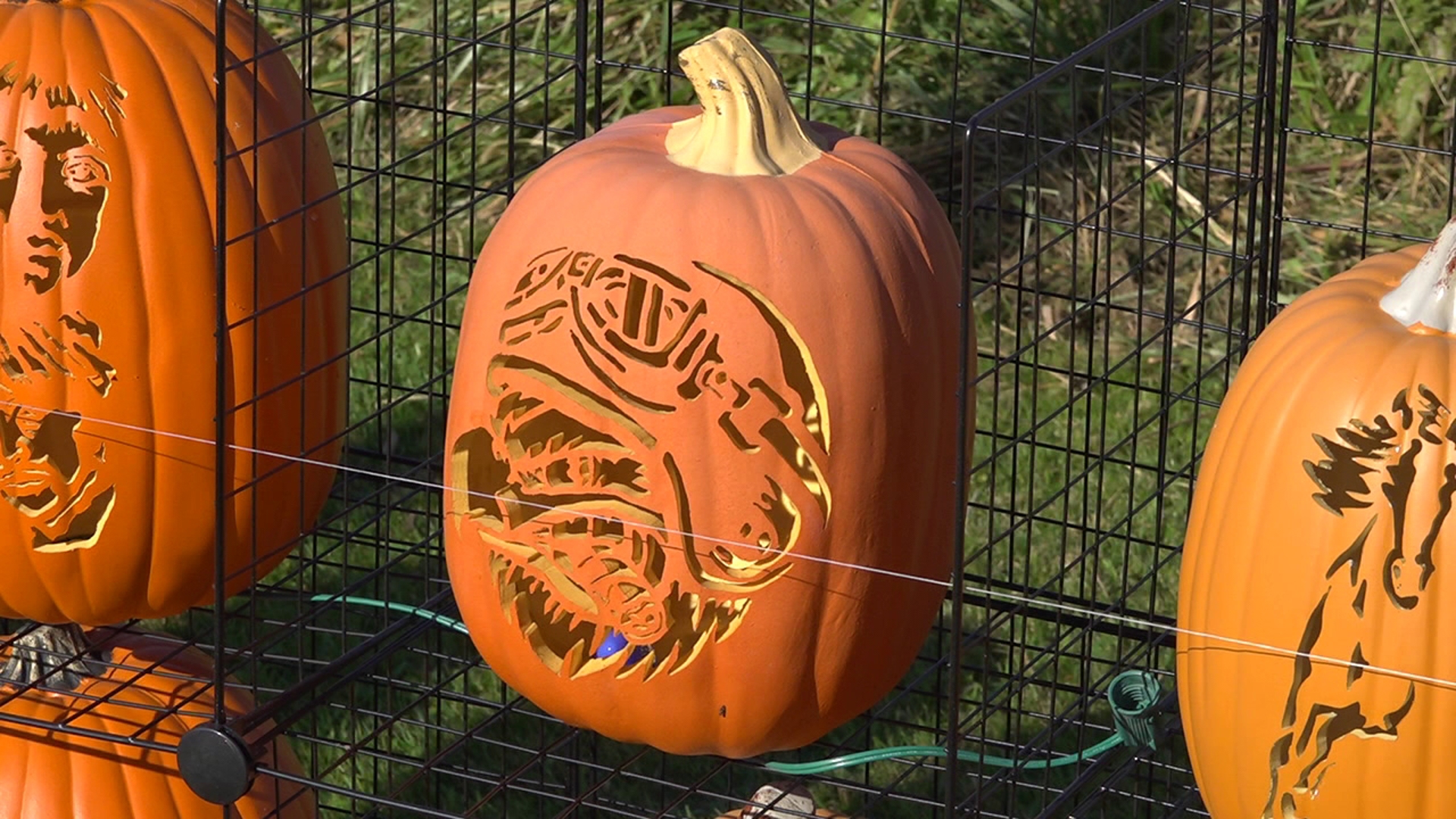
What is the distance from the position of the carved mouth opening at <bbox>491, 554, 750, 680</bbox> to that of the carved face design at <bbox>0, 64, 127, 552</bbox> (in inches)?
22.9

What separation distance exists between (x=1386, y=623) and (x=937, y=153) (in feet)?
10.2

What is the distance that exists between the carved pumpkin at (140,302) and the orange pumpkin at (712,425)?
0.34m

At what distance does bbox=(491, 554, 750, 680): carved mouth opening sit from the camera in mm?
2209

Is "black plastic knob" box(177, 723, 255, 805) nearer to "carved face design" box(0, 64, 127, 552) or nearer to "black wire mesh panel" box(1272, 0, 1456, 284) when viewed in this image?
"carved face design" box(0, 64, 127, 552)

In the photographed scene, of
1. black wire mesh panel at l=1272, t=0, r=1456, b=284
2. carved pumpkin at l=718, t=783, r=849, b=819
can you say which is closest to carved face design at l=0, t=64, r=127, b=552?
carved pumpkin at l=718, t=783, r=849, b=819

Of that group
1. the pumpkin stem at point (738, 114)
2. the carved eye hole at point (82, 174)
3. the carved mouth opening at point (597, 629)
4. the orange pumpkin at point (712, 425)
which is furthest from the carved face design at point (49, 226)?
the pumpkin stem at point (738, 114)

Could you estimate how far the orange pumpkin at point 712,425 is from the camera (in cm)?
215

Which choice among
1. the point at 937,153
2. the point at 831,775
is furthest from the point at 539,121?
the point at 831,775

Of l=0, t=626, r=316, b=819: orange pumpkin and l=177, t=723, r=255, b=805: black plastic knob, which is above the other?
l=177, t=723, r=255, b=805: black plastic knob

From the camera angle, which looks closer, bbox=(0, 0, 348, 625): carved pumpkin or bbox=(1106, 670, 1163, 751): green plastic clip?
bbox=(0, 0, 348, 625): carved pumpkin

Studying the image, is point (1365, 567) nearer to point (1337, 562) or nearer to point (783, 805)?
point (1337, 562)

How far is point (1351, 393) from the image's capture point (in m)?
2.01

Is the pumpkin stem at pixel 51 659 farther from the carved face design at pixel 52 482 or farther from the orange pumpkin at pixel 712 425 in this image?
the orange pumpkin at pixel 712 425

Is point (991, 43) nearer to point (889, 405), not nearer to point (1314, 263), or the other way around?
point (1314, 263)
